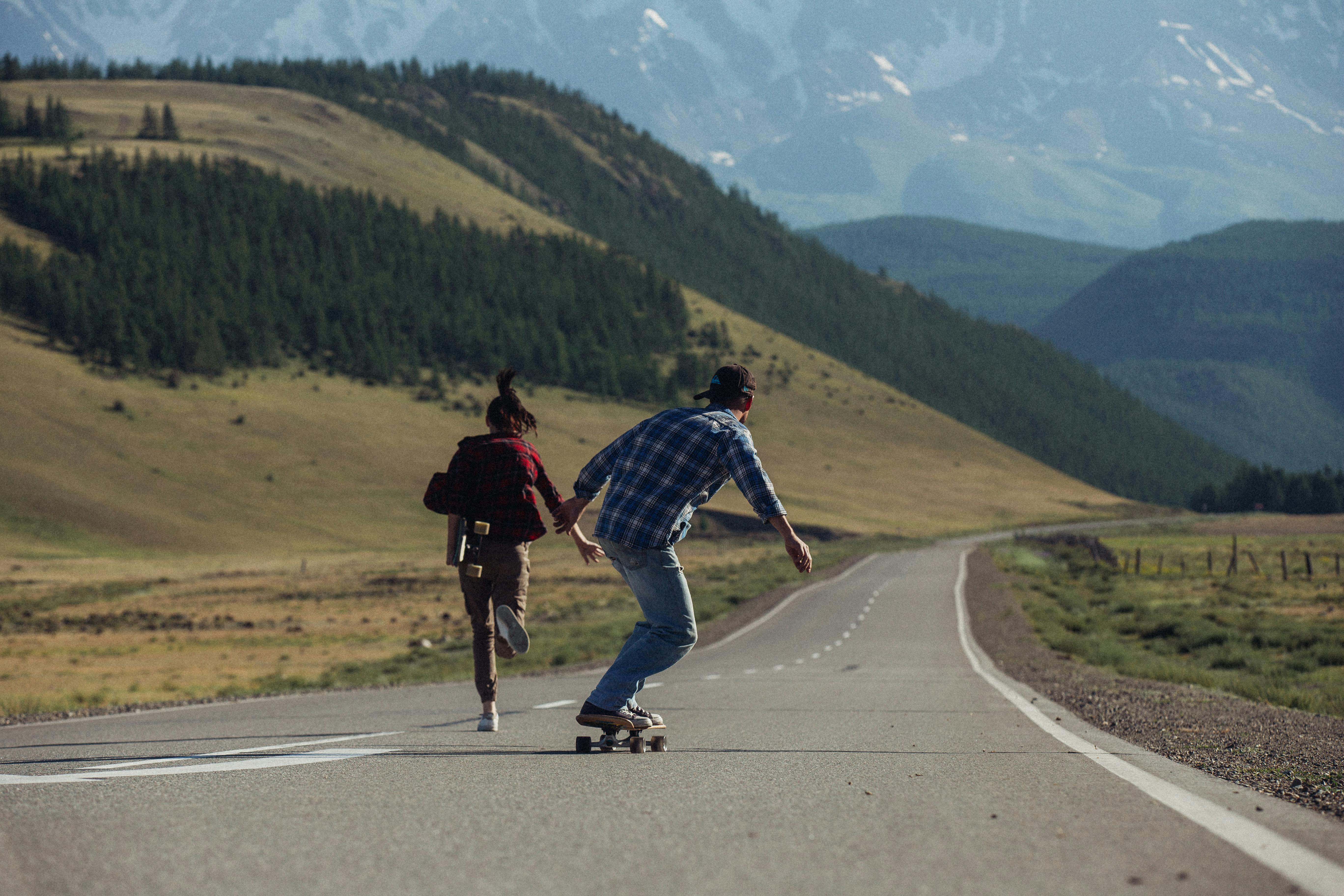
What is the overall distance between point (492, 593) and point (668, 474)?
2303mm

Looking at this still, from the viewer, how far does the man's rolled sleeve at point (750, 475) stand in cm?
651

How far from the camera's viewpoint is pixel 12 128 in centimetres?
17500

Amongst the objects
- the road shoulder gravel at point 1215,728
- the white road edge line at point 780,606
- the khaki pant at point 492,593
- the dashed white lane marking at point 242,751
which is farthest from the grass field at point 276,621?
the road shoulder gravel at point 1215,728

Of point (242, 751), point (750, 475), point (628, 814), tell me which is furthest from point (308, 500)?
point (628, 814)

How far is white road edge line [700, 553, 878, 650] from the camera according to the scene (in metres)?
29.2

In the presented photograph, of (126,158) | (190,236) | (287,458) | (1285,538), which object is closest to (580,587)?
(287,458)

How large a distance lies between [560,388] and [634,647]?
13864cm

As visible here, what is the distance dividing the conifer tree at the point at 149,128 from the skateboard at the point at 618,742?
7692 inches

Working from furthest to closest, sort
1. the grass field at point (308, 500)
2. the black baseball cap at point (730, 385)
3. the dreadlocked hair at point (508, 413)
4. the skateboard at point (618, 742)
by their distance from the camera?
the grass field at point (308, 500) → the dreadlocked hair at point (508, 413) → the skateboard at point (618, 742) → the black baseball cap at point (730, 385)

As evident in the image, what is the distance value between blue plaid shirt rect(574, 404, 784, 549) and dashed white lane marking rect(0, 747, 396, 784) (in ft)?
6.63

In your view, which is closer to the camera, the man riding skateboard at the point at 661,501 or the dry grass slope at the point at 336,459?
the man riding skateboard at the point at 661,501

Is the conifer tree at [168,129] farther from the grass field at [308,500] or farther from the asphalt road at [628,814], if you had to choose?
the asphalt road at [628,814]

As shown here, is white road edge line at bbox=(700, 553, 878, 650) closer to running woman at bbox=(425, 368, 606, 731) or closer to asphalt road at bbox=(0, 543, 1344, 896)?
running woman at bbox=(425, 368, 606, 731)

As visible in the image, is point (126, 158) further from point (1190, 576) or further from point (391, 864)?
point (391, 864)
